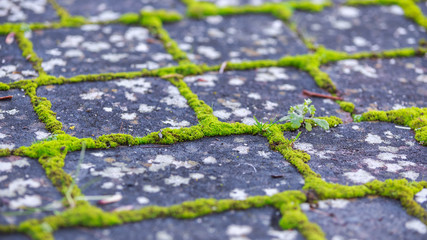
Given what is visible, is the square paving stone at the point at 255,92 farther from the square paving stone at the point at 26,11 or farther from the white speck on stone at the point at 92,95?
the square paving stone at the point at 26,11

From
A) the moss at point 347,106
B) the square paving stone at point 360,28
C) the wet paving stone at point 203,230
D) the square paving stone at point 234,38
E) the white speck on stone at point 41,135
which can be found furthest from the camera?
the square paving stone at point 360,28

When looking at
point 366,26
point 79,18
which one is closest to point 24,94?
point 79,18

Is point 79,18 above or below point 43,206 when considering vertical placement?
above

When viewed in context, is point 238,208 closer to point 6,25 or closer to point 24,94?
point 24,94

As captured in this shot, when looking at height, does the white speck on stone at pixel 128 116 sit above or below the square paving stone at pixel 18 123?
below

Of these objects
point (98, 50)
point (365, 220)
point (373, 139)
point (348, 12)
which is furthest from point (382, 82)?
point (98, 50)

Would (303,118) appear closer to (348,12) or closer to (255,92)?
(255,92)

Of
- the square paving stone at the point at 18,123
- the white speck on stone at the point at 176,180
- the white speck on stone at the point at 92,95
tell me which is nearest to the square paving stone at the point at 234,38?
the white speck on stone at the point at 92,95
